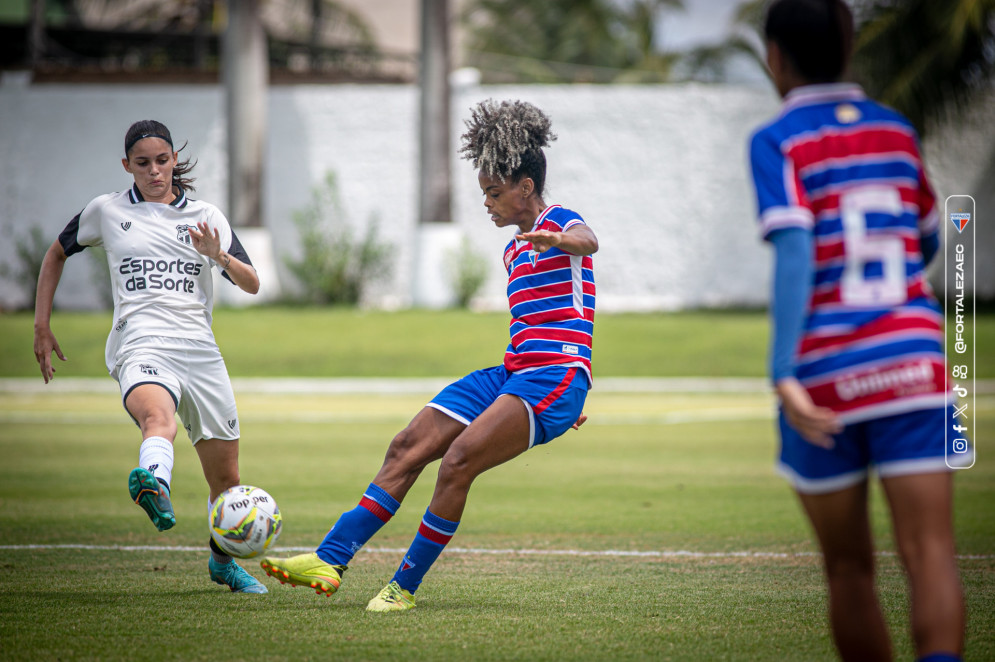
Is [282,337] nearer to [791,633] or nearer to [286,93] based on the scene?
[286,93]

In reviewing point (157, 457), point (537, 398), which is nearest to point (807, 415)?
point (537, 398)

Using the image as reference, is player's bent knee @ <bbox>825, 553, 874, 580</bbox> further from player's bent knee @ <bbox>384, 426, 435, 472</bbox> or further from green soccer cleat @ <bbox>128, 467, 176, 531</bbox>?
green soccer cleat @ <bbox>128, 467, 176, 531</bbox>

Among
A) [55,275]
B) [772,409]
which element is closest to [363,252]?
[772,409]

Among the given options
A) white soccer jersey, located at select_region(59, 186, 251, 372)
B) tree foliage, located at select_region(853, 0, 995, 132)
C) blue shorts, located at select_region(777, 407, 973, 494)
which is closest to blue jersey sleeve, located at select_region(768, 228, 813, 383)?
blue shorts, located at select_region(777, 407, 973, 494)

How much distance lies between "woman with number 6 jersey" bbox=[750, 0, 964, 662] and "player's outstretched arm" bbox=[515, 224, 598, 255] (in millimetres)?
1613

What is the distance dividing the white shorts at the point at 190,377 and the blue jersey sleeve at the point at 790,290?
11.2 ft

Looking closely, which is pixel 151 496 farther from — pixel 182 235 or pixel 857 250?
pixel 857 250

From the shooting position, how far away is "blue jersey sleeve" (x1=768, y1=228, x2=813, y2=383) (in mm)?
3293

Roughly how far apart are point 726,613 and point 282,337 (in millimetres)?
20242

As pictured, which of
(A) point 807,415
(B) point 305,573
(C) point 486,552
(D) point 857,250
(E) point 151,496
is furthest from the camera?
(C) point 486,552

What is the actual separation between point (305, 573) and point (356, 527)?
357mm

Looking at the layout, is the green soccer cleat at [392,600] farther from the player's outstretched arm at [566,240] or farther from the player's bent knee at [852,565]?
the player's bent knee at [852,565]

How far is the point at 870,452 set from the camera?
342cm

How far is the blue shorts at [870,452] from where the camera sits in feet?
10.8
